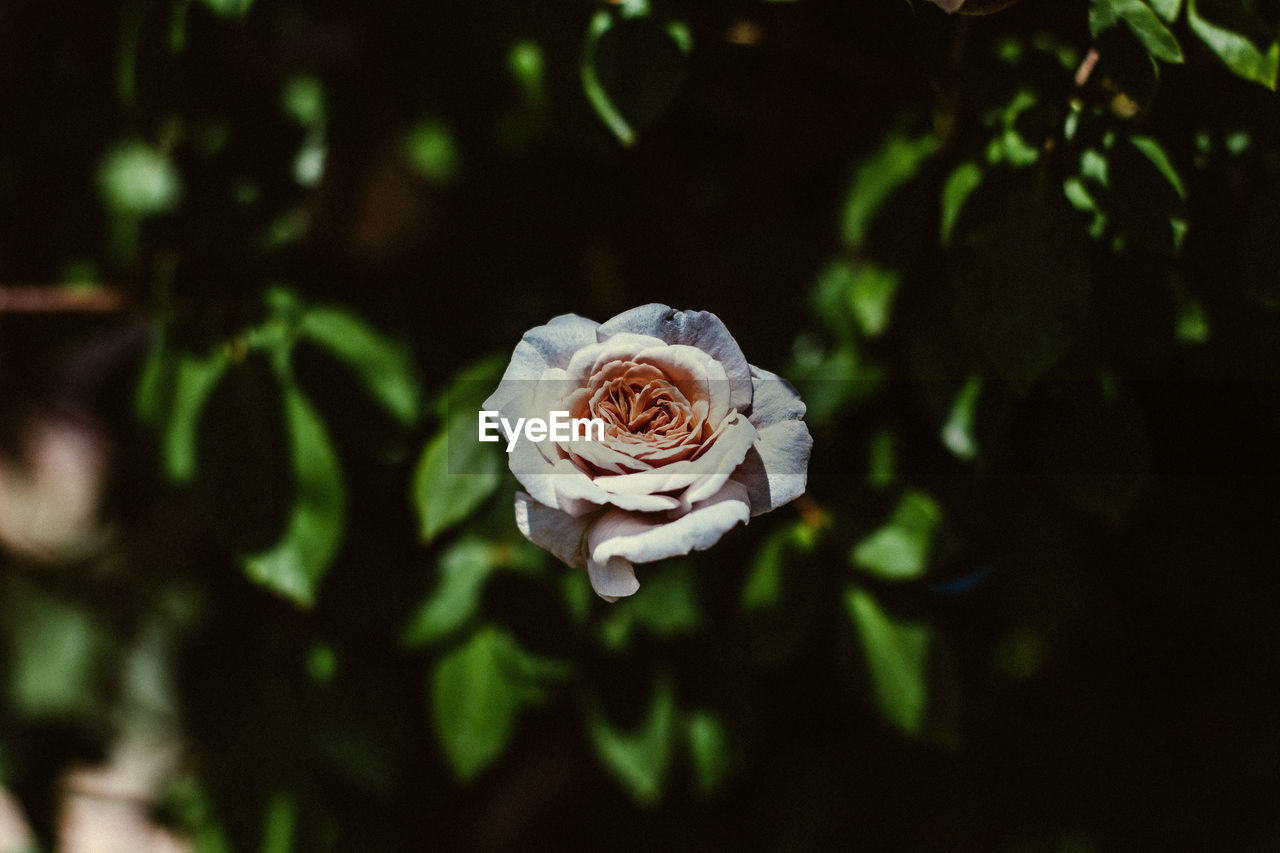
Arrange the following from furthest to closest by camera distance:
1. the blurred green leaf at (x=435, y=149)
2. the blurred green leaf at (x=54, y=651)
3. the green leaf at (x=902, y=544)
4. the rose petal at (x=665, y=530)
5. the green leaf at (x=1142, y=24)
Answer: the blurred green leaf at (x=54, y=651) → the blurred green leaf at (x=435, y=149) → the green leaf at (x=902, y=544) → the green leaf at (x=1142, y=24) → the rose petal at (x=665, y=530)

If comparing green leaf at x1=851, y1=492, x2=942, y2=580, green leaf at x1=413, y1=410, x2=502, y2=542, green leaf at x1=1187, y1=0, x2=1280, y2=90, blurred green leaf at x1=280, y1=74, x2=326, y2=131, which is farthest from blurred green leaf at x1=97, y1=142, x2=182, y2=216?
green leaf at x1=1187, y1=0, x2=1280, y2=90

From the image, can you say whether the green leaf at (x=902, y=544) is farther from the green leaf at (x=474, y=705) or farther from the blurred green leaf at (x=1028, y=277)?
the green leaf at (x=474, y=705)

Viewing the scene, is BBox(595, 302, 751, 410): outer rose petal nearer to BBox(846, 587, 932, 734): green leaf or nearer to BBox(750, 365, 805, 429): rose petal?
BBox(750, 365, 805, 429): rose petal

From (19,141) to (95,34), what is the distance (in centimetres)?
17

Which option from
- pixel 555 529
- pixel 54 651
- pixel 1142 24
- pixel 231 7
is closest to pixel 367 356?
pixel 231 7

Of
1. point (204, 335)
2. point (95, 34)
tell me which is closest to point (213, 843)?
point (204, 335)

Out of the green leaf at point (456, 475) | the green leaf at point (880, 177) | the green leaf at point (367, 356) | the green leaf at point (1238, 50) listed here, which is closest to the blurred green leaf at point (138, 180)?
the green leaf at point (367, 356)

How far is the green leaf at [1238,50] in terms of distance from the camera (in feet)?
1.85

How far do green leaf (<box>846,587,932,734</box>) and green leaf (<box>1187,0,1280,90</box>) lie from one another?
0.51 metres

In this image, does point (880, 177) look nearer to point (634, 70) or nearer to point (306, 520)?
point (634, 70)

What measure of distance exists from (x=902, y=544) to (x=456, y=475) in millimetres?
418

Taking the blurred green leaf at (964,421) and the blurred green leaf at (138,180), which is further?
the blurred green leaf at (138,180)

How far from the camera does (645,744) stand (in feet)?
2.87

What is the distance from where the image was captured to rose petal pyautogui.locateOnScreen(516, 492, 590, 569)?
17.8 inches
